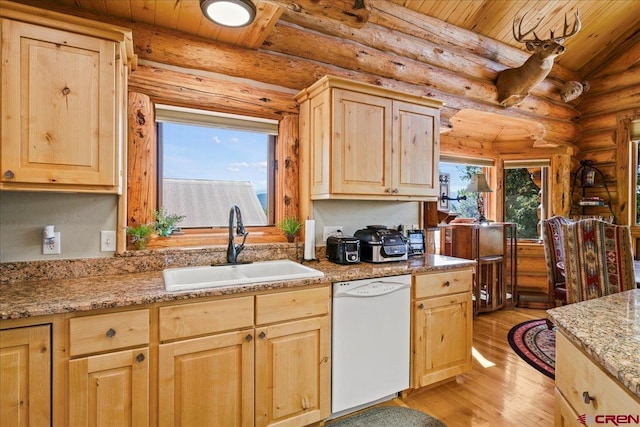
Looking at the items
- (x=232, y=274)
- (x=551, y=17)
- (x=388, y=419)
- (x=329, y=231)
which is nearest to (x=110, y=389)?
(x=232, y=274)

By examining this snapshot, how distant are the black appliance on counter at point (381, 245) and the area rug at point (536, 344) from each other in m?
1.51

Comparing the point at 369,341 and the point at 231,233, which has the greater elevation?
the point at 231,233

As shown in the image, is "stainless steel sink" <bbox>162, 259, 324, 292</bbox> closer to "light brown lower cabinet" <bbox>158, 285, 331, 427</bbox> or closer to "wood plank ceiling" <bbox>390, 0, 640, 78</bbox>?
"light brown lower cabinet" <bbox>158, 285, 331, 427</bbox>

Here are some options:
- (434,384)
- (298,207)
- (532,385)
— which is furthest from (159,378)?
(532,385)

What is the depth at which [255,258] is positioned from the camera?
2.41 m

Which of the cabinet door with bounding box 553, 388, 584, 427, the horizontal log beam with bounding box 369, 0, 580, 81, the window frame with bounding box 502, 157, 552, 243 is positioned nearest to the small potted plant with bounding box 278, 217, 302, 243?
the cabinet door with bounding box 553, 388, 584, 427

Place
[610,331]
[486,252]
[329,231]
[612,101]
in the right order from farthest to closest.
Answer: [612,101], [486,252], [329,231], [610,331]

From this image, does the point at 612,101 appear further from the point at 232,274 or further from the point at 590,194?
the point at 232,274

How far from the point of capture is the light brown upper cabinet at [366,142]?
93.1 inches

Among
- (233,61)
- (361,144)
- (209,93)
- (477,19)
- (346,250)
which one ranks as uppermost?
(477,19)

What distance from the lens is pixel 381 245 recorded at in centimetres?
244

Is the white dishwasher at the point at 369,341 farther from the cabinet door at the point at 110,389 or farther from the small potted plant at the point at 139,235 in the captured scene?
the small potted plant at the point at 139,235

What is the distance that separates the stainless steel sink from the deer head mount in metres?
3.16

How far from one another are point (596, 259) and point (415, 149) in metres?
1.53
